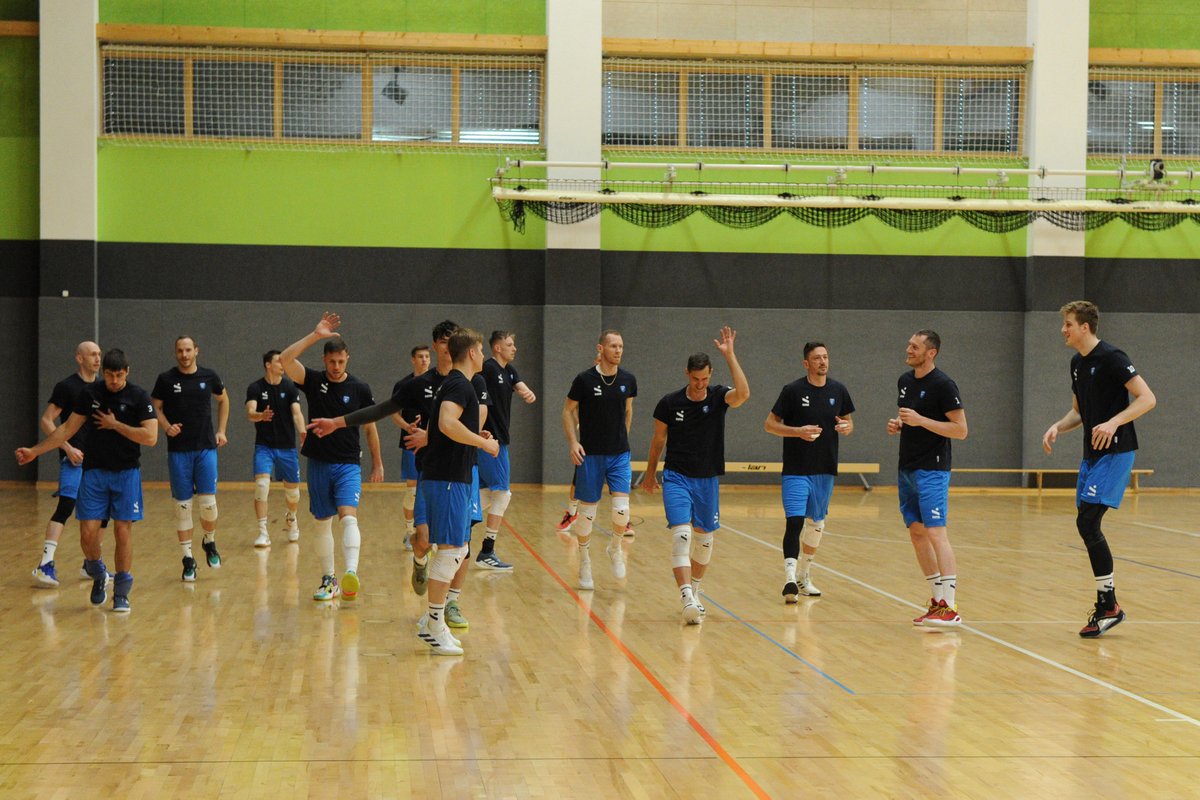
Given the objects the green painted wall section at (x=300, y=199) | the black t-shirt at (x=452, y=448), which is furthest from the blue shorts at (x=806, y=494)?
the green painted wall section at (x=300, y=199)

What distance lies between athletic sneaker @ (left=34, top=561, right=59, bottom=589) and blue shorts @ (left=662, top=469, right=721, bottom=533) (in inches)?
209

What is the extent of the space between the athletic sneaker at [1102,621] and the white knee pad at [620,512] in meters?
3.64

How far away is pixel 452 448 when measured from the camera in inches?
288

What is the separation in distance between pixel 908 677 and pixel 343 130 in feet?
49.8

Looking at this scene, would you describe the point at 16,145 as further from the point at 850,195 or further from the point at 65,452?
the point at 850,195

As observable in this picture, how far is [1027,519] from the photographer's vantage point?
16.0 metres

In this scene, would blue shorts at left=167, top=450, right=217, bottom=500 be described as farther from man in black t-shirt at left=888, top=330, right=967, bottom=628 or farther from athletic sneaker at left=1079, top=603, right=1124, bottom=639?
athletic sneaker at left=1079, top=603, right=1124, bottom=639

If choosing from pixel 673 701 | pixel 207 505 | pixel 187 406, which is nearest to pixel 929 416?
pixel 673 701

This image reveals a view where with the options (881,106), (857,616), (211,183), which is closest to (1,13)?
(211,183)

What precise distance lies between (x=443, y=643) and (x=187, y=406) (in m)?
4.18

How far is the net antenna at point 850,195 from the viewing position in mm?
18812

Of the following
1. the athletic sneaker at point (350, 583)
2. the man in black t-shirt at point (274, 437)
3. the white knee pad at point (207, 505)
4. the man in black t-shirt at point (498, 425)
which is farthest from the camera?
the man in black t-shirt at point (274, 437)

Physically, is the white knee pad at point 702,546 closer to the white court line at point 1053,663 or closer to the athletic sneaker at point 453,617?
the athletic sneaker at point 453,617

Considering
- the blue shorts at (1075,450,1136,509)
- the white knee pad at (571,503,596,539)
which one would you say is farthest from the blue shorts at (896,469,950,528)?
the white knee pad at (571,503,596,539)
